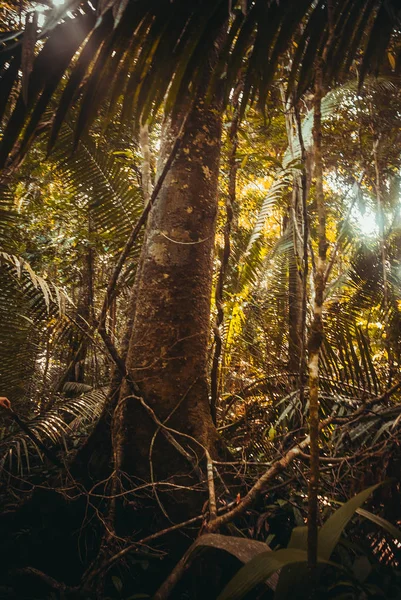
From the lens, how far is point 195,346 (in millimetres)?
2016

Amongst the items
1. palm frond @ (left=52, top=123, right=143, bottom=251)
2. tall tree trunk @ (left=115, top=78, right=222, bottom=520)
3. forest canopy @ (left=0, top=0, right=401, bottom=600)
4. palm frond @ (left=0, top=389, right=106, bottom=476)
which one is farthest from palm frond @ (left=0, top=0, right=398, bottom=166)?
palm frond @ (left=52, top=123, right=143, bottom=251)

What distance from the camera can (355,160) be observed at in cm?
471

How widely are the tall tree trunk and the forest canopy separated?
0.01 meters

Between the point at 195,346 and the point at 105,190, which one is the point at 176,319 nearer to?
the point at 195,346

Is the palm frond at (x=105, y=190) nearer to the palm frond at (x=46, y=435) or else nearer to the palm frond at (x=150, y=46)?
the palm frond at (x=46, y=435)

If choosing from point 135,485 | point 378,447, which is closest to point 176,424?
point 135,485

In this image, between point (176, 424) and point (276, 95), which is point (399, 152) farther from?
point (176, 424)

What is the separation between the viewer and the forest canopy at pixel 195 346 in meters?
0.85

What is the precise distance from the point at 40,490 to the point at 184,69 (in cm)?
220

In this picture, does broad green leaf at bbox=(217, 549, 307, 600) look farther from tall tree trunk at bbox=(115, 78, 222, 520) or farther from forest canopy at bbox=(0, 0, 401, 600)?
tall tree trunk at bbox=(115, 78, 222, 520)

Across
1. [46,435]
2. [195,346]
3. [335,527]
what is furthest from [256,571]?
[46,435]

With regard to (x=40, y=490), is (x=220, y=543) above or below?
above

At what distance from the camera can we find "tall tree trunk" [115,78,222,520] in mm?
1866

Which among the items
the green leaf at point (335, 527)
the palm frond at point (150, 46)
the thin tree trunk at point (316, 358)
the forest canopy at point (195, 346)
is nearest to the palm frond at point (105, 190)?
the forest canopy at point (195, 346)
